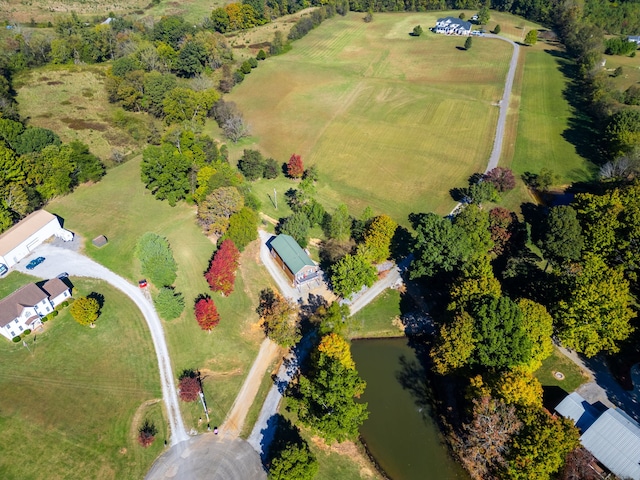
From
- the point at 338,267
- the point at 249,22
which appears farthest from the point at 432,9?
the point at 338,267

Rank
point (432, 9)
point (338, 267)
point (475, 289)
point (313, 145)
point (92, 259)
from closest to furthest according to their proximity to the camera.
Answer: point (475, 289), point (338, 267), point (92, 259), point (313, 145), point (432, 9)

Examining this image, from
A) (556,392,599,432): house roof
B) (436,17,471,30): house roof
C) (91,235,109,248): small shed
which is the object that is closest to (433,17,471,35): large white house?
(436,17,471,30): house roof

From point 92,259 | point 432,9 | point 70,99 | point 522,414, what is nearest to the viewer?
point 522,414

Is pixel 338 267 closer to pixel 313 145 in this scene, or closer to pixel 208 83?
pixel 313 145

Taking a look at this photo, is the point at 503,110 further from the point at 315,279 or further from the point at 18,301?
the point at 18,301

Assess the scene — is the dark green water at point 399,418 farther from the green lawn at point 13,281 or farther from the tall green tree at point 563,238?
the green lawn at point 13,281

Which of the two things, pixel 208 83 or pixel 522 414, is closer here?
pixel 522 414

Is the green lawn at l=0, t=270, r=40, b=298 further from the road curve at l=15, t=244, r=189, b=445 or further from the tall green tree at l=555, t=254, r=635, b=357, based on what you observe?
the tall green tree at l=555, t=254, r=635, b=357

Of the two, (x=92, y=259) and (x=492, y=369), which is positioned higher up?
(x=492, y=369)
